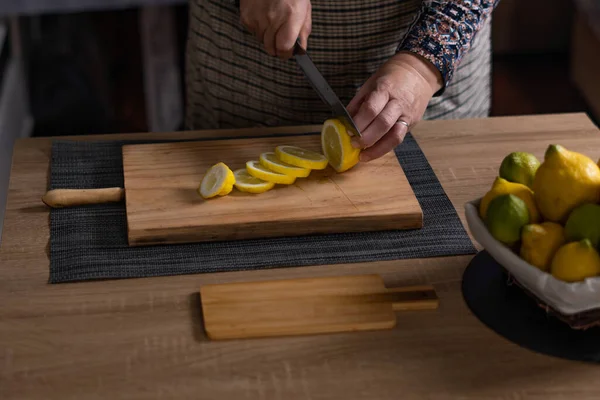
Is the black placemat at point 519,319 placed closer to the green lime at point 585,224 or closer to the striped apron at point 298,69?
the green lime at point 585,224

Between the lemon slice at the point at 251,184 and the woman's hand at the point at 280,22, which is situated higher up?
the woman's hand at the point at 280,22

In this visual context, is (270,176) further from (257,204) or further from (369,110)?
(369,110)

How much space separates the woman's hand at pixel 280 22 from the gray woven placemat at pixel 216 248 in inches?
12.7

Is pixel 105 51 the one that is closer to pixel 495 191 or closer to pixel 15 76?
pixel 15 76

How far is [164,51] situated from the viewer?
10.1 feet

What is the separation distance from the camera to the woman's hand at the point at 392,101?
52.7 inches

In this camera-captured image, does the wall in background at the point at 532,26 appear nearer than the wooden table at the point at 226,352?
No

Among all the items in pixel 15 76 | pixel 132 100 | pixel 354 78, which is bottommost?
pixel 132 100

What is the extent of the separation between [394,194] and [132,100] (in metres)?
2.54

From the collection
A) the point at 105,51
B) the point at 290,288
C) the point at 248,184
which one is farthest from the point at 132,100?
the point at 290,288

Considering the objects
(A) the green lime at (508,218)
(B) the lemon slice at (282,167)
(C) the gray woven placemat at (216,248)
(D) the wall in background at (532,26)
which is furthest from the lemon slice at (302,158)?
(D) the wall in background at (532,26)

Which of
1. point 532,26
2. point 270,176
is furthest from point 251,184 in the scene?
point 532,26

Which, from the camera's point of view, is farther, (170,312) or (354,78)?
(354,78)

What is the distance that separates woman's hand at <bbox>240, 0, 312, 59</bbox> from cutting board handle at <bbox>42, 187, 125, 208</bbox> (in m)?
0.35
